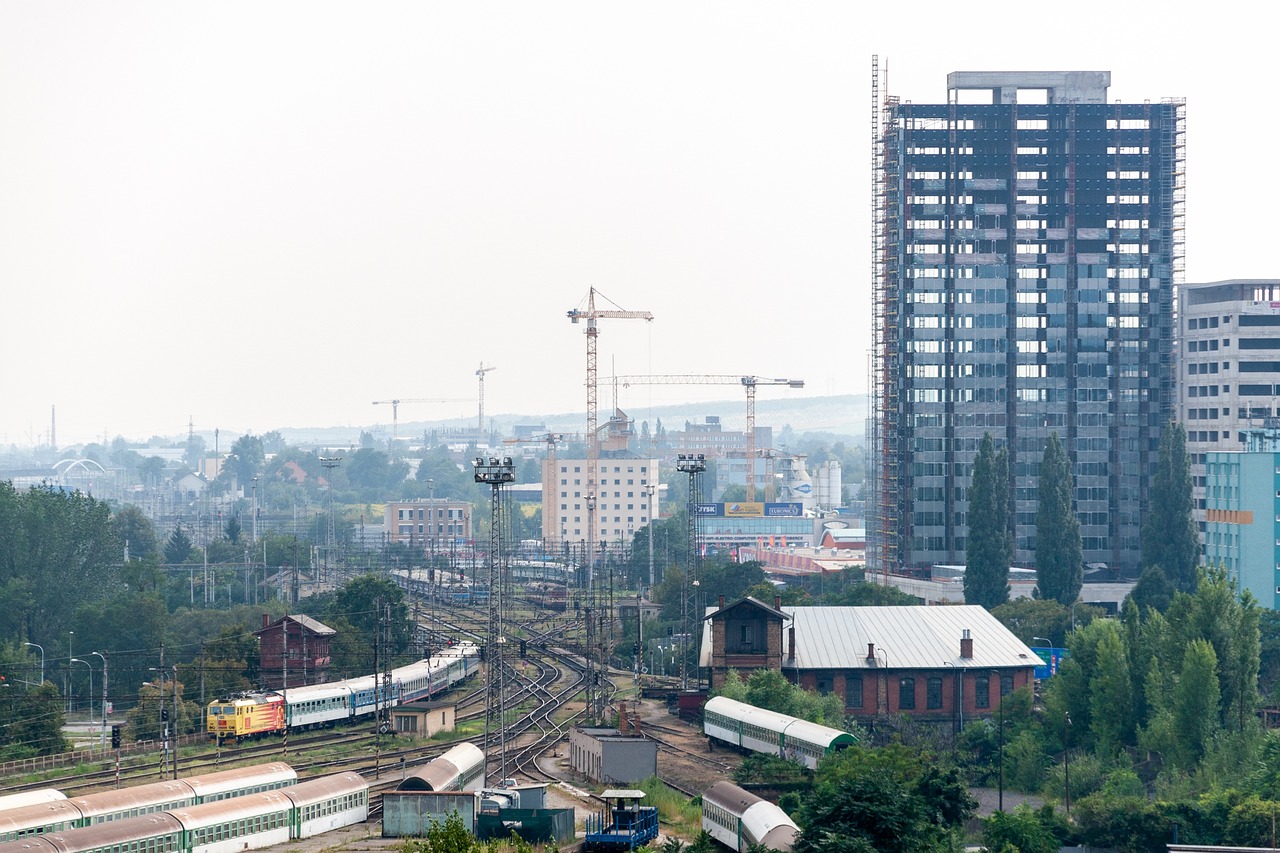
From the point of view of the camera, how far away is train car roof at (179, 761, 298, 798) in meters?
51.5

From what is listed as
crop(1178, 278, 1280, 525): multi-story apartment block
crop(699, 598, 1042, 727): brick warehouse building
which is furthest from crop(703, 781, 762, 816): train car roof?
crop(1178, 278, 1280, 525): multi-story apartment block

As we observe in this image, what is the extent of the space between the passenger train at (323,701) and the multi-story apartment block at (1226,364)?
69.8 meters

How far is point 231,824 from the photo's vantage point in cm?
4941

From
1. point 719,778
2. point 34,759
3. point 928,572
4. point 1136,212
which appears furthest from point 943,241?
point 34,759

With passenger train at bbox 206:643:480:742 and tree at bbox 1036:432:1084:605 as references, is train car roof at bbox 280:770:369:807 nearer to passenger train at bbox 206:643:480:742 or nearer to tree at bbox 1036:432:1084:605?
passenger train at bbox 206:643:480:742

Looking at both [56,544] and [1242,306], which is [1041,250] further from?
[56,544]

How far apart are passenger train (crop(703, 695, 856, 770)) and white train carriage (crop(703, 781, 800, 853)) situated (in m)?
8.15

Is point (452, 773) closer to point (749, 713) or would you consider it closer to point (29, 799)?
point (29, 799)

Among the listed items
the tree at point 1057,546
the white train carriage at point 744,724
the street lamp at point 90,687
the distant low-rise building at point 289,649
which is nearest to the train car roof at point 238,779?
Answer: the white train carriage at point 744,724

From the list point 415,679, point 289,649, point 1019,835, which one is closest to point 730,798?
point 1019,835

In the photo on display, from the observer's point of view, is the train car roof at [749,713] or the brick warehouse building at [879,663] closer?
the train car roof at [749,713]

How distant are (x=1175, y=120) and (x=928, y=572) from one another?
138ft

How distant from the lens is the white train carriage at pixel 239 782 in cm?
5144

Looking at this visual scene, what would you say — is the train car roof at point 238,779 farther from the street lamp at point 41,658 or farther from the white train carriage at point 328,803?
the street lamp at point 41,658
